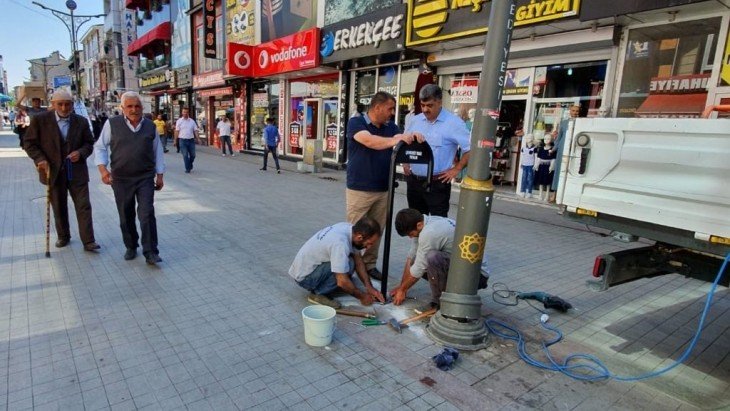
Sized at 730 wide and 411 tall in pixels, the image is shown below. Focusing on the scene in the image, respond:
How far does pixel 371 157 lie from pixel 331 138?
1138 centimetres

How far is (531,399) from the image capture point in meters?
2.57

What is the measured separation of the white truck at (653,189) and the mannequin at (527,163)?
21.2ft

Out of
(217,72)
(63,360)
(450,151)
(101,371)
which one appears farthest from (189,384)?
(217,72)

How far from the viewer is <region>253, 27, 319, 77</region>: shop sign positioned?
527 inches

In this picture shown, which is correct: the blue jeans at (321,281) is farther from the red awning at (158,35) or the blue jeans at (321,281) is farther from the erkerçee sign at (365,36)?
the red awning at (158,35)

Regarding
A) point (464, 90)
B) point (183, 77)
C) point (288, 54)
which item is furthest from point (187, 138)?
point (183, 77)

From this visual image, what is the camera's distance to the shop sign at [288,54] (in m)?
13.4

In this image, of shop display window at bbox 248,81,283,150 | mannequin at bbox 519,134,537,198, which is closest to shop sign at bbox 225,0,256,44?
shop display window at bbox 248,81,283,150

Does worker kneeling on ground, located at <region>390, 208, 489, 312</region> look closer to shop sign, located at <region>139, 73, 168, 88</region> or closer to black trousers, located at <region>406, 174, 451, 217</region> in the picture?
black trousers, located at <region>406, 174, 451, 217</region>

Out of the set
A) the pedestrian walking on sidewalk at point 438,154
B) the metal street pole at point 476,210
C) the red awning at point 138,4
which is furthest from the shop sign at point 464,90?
the red awning at point 138,4

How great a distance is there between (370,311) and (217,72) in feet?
63.5

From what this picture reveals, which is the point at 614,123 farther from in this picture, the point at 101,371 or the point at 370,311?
the point at 101,371

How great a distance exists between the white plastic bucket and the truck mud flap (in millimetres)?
1776

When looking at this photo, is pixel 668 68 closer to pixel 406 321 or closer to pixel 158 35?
pixel 406 321
